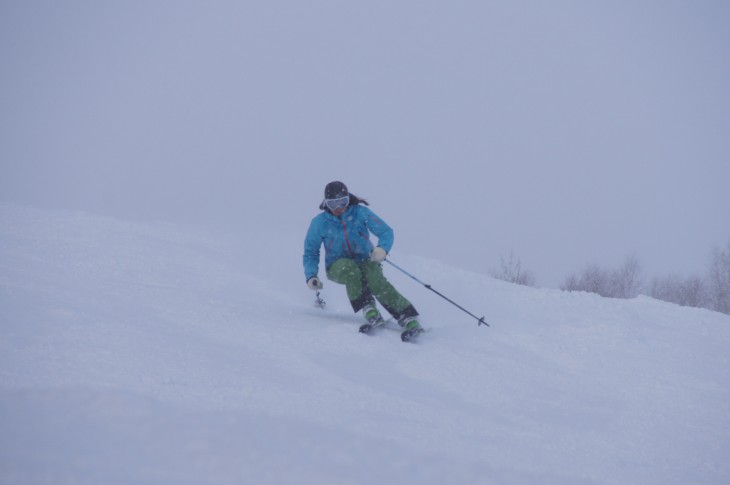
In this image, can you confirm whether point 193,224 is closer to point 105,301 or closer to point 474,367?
point 105,301

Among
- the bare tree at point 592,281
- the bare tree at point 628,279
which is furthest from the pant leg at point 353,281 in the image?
the bare tree at point 628,279

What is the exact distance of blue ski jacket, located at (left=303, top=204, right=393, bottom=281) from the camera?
573cm

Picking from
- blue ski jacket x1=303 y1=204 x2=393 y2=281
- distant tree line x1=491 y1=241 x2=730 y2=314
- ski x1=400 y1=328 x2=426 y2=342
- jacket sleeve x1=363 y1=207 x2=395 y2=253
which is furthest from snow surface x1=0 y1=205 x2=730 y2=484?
distant tree line x1=491 y1=241 x2=730 y2=314

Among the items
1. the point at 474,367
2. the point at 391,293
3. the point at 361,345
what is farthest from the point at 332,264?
the point at 474,367

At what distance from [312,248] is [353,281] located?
69 centimetres

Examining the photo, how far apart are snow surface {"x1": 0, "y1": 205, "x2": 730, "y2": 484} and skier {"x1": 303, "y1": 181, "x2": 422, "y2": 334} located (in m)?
0.37

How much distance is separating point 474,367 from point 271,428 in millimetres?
2252

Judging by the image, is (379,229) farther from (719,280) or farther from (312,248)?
(719,280)

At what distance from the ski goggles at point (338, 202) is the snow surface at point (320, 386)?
1292 millimetres

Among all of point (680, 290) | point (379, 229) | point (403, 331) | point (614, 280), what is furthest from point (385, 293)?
point (614, 280)

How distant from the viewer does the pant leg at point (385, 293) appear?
541 cm

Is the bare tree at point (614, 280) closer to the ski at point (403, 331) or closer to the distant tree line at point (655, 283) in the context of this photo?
the distant tree line at point (655, 283)

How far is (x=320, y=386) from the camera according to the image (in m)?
3.35

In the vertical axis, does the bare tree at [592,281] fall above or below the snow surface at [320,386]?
above
